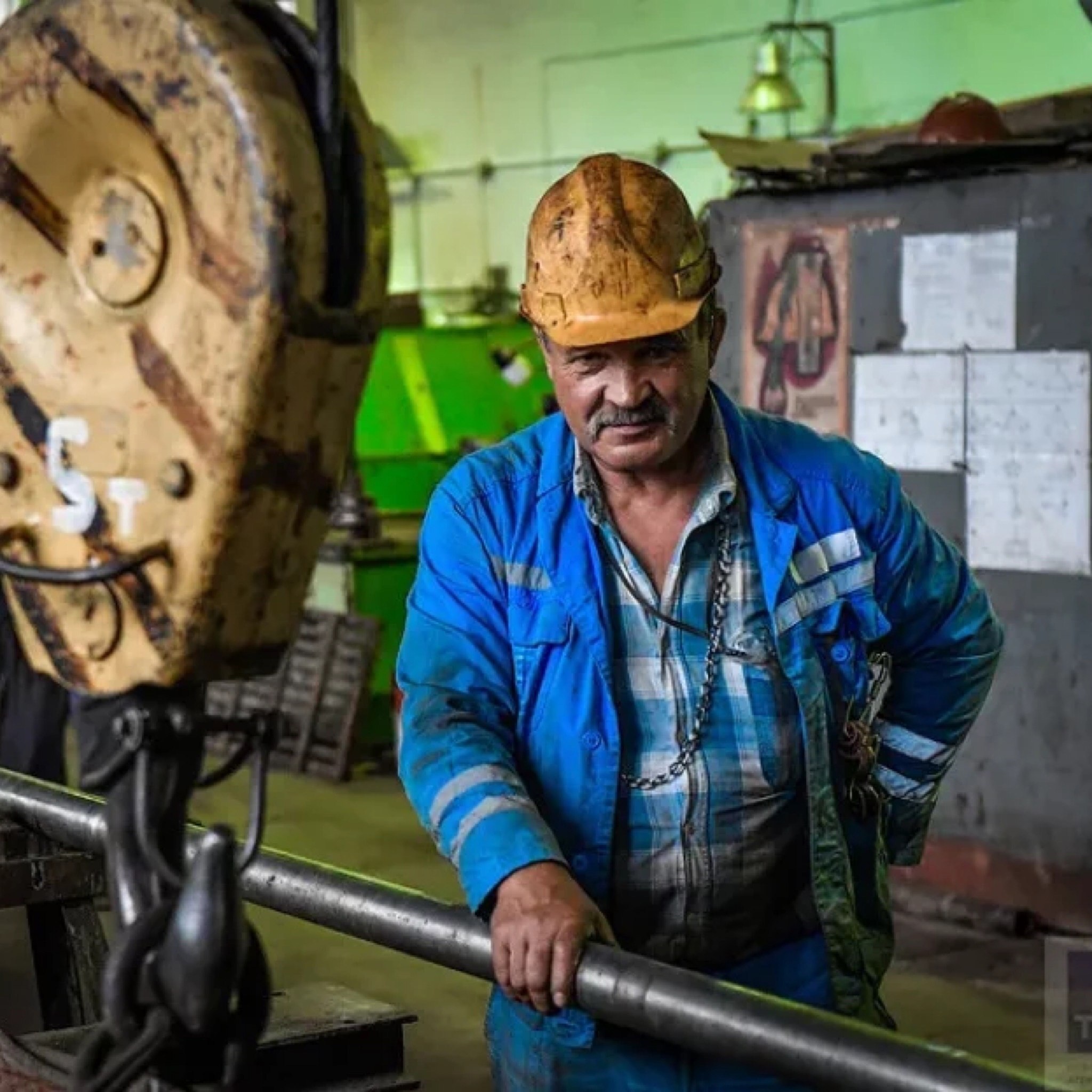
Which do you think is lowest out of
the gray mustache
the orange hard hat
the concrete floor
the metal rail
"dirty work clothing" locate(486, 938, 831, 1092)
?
the concrete floor

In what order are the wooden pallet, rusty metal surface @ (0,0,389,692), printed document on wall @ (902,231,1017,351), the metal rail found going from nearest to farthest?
rusty metal surface @ (0,0,389,692) < the metal rail < printed document on wall @ (902,231,1017,351) < the wooden pallet

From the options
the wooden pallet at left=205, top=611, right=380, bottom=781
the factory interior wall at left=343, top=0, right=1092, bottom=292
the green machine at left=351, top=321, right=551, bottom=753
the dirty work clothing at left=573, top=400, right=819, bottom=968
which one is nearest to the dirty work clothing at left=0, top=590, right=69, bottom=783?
the wooden pallet at left=205, top=611, right=380, bottom=781

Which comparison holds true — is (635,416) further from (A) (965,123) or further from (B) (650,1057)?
(A) (965,123)

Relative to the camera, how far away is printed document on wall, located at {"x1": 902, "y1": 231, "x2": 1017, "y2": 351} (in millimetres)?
4922

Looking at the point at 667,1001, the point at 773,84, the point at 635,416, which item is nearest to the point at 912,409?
the point at 635,416

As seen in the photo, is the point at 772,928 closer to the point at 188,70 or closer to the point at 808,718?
the point at 808,718

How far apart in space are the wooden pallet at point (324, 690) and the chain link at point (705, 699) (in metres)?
5.25

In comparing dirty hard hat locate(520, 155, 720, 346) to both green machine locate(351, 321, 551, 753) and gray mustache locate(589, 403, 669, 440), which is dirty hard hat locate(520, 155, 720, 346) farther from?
green machine locate(351, 321, 551, 753)

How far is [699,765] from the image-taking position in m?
2.13

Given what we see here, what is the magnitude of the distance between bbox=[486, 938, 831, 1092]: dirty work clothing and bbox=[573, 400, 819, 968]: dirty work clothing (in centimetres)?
4

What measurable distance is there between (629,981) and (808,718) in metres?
0.67

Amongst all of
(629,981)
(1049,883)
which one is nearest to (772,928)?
(629,981)

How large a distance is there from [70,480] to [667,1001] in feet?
2.05

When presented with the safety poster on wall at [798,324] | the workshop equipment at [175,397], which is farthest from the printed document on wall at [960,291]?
the workshop equipment at [175,397]
